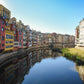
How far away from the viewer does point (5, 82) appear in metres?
16.8

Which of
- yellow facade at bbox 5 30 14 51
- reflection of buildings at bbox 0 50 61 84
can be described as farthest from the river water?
yellow facade at bbox 5 30 14 51

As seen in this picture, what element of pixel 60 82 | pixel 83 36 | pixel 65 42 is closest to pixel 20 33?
pixel 60 82

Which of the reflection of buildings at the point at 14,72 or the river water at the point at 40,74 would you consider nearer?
the river water at the point at 40,74

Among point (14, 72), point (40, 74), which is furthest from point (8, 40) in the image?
point (40, 74)

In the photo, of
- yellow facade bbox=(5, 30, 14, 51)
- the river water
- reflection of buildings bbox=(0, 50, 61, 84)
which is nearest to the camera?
the river water

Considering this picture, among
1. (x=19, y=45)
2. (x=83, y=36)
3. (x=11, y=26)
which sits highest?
(x=11, y=26)

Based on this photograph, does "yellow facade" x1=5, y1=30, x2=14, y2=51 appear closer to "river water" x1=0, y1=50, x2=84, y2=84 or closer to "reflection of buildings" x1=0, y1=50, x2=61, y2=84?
"reflection of buildings" x1=0, y1=50, x2=61, y2=84

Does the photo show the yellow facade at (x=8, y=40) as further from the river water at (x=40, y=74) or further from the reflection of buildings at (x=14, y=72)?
the river water at (x=40, y=74)

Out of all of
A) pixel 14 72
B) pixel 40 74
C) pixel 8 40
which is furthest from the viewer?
pixel 8 40

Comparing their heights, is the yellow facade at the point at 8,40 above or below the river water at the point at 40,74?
above

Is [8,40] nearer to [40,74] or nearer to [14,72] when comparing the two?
[14,72]

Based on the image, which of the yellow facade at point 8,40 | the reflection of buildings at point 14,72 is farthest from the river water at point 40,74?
the yellow facade at point 8,40

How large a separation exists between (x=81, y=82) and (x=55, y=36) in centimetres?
10459

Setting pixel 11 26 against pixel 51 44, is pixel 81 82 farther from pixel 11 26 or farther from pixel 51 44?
pixel 51 44
